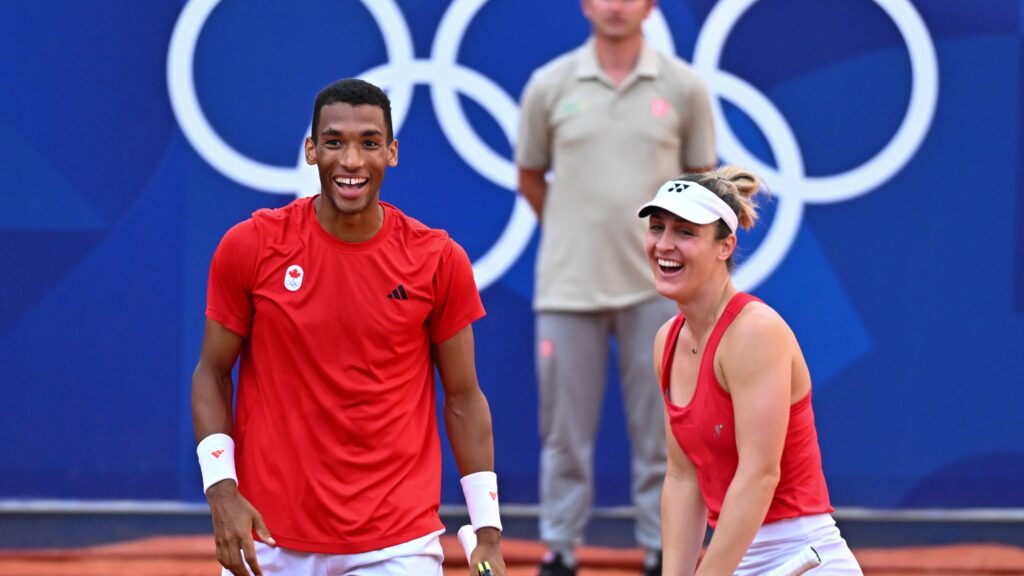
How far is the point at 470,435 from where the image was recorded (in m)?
4.21

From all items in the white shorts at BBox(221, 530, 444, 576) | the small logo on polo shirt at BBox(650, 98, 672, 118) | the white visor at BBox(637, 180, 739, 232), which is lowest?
the white shorts at BBox(221, 530, 444, 576)

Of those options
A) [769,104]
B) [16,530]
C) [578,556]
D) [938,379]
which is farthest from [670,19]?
[16,530]

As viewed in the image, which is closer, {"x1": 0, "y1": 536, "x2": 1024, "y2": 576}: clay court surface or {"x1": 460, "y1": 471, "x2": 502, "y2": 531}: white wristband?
{"x1": 460, "y1": 471, "x2": 502, "y2": 531}: white wristband

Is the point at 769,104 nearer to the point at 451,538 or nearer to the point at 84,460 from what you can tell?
the point at 451,538

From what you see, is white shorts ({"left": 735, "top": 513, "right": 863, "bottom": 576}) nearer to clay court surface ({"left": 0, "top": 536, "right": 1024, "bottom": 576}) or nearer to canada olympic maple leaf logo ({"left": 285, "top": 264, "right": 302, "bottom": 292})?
canada olympic maple leaf logo ({"left": 285, "top": 264, "right": 302, "bottom": 292})

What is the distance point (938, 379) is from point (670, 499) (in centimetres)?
297

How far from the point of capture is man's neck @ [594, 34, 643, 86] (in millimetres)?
6332

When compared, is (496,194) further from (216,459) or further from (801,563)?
(801,563)

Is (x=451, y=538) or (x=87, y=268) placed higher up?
(x=87, y=268)

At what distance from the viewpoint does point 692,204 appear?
A: 4.09m

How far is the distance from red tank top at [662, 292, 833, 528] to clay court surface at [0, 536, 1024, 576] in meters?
2.62

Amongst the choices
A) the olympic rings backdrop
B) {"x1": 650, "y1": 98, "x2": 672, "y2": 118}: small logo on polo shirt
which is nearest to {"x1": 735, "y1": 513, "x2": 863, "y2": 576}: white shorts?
{"x1": 650, "y1": 98, "x2": 672, "y2": 118}: small logo on polo shirt

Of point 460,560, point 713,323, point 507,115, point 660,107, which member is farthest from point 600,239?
point 713,323

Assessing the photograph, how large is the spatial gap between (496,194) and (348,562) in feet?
10.0
